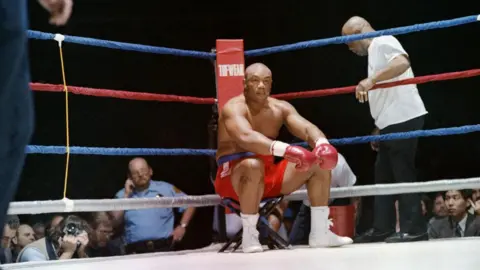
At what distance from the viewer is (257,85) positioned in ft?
7.16

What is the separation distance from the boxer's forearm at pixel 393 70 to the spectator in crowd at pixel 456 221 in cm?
116

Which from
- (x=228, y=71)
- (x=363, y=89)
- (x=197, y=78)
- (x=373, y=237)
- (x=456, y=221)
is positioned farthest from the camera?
(x=197, y=78)

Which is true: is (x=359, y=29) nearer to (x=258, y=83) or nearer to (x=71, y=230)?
(x=258, y=83)

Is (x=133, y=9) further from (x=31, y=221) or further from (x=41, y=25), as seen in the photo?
(x=31, y=221)

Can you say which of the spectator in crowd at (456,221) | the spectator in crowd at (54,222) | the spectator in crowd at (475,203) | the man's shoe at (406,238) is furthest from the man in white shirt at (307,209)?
the spectator in crowd at (54,222)

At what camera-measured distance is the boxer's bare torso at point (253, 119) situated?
219 centimetres

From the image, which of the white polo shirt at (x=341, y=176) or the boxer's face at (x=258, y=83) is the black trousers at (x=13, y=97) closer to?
the boxer's face at (x=258, y=83)

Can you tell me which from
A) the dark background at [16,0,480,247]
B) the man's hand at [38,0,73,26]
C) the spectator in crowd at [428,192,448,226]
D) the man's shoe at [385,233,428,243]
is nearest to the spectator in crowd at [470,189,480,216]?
the spectator in crowd at [428,192,448,226]

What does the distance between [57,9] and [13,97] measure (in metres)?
0.20

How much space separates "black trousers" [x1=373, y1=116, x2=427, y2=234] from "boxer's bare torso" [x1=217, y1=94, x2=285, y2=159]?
0.52 m

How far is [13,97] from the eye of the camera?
0.64 meters

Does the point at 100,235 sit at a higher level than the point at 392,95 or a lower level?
lower

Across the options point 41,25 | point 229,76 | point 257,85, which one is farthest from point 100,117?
point 257,85

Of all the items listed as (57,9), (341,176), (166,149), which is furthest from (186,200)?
(57,9)
